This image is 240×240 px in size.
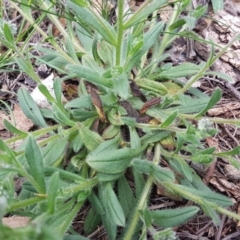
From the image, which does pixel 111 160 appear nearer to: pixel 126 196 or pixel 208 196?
pixel 126 196

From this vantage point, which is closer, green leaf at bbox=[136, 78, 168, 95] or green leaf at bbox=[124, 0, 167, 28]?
green leaf at bbox=[124, 0, 167, 28]

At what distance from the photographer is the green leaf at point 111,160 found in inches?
86.3

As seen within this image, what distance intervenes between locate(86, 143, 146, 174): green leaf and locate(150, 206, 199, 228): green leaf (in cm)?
29

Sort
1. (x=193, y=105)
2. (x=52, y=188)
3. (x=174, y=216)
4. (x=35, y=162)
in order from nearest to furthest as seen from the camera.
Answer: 1. (x=52, y=188)
2. (x=35, y=162)
3. (x=174, y=216)
4. (x=193, y=105)

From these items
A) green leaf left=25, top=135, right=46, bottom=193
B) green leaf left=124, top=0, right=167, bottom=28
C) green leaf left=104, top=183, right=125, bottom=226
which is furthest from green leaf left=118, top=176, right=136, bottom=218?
green leaf left=124, top=0, right=167, bottom=28

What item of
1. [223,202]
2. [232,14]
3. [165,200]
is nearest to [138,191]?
[165,200]

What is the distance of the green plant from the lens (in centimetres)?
210

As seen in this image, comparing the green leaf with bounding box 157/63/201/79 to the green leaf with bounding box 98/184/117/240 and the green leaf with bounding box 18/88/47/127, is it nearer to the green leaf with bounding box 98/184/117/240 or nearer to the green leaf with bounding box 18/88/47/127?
the green leaf with bounding box 18/88/47/127

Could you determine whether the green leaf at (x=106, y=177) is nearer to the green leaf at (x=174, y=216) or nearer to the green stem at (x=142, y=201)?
the green stem at (x=142, y=201)

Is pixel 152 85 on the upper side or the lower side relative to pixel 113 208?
upper

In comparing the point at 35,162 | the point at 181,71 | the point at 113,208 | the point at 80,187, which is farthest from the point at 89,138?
the point at 181,71

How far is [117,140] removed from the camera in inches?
96.5

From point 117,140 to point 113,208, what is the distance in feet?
1.33

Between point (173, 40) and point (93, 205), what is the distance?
4.36 feet
